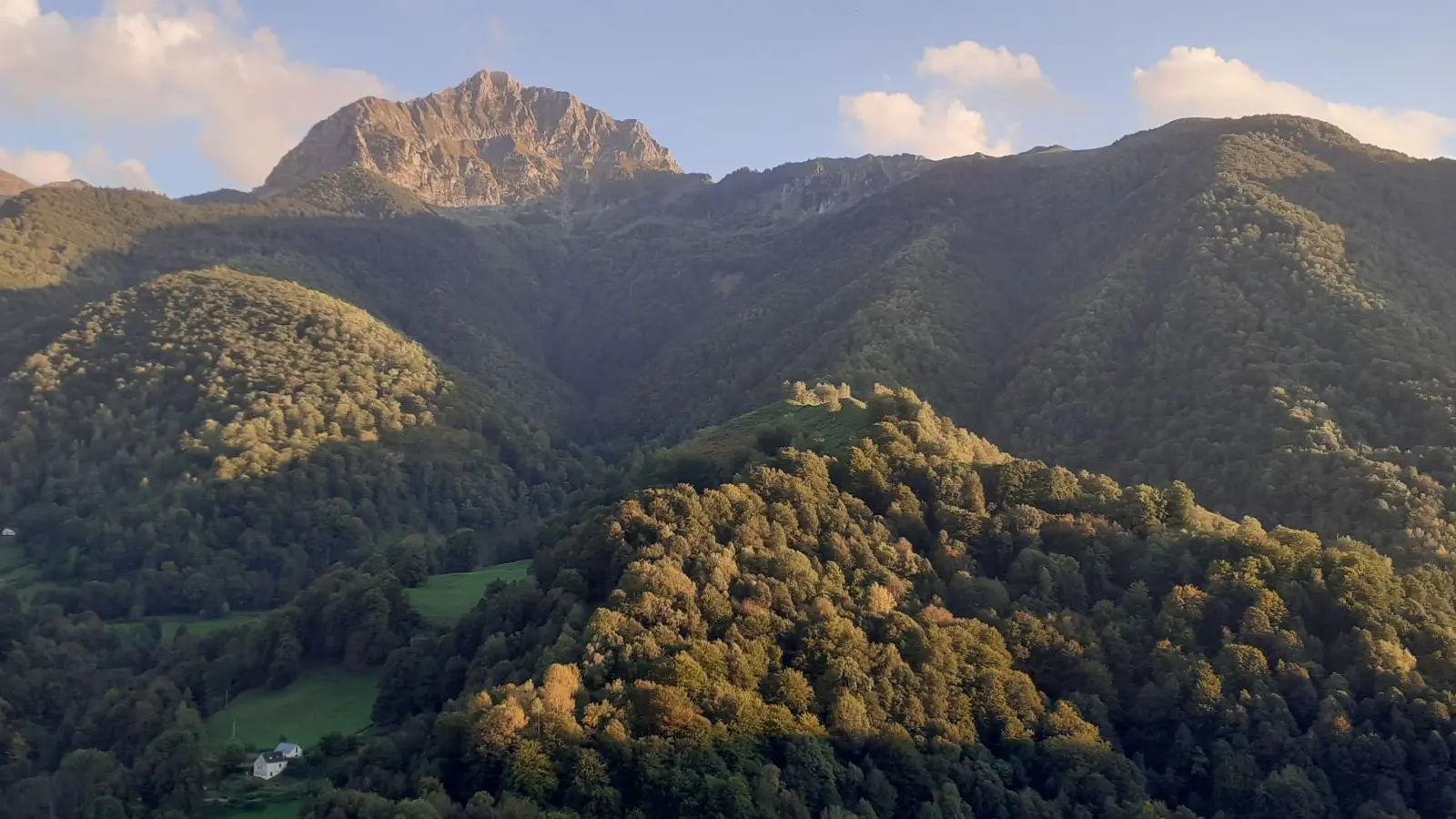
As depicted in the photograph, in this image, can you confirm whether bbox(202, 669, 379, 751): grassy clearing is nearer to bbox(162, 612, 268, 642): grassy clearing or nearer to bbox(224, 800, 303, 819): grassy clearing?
bbox(224, 800, 303, 819): grassy clearing

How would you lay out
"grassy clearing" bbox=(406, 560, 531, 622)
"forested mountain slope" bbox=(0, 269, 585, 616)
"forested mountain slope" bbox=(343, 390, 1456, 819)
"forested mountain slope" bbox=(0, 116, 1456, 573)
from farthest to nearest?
"forested mountain slope" bbox=(0, 269, 585, 616) < "forested mountain slope" bbox=(0, 116, 1456, 573) < "grassy clearing" bbox=(406, 560, 531, 622) < "forested mountain slope" bbox=(343, 390, 1456, 819)

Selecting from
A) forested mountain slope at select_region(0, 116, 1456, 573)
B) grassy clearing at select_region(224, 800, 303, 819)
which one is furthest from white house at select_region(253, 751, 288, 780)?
forested mountain slope at select_region(0, 116, 1456, 573)

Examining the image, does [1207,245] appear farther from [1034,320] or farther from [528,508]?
[528,508]

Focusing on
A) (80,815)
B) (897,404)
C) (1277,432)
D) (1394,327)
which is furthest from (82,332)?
(1394,327)

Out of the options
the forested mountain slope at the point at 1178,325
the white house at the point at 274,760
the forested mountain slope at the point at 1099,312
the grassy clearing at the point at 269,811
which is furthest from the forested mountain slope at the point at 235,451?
the grassy clearing at the point at 269,811

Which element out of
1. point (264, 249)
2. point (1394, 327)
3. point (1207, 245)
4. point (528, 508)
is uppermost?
point (264, 249)
